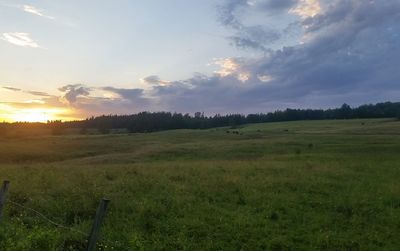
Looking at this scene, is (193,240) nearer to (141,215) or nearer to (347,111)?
(141,215)

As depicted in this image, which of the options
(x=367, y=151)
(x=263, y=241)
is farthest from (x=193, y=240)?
(x=367, y=151)

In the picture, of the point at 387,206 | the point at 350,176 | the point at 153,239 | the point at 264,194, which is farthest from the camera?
the point at 350,176

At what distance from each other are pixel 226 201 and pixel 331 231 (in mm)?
5492

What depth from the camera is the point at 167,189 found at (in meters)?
21.3

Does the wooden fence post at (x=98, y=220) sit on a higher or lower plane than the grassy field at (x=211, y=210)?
higher

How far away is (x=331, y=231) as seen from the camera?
15.6 metres

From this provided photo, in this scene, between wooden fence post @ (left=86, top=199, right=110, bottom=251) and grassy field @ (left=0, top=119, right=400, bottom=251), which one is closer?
wooden fence post @ (left=86, top=199, right=110, bottom=251)

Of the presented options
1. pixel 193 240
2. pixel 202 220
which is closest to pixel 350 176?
pixel 202 220

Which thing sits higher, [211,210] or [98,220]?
[98,220]

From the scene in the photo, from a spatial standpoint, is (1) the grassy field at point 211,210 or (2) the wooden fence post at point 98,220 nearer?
(2) the wooden fence post at point 98,220

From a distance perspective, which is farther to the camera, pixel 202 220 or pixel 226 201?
pixel 226 201

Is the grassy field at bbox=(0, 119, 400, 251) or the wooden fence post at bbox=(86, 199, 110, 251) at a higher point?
the wooden fence post at bbox=(86, 199, 110, 251)

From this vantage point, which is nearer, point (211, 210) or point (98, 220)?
point (98, 220)

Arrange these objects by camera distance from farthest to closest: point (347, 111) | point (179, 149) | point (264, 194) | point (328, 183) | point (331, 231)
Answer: point (347, 111) → point (179, 149) → point (328, 183) → point (264, 194) → point (331, 231)
